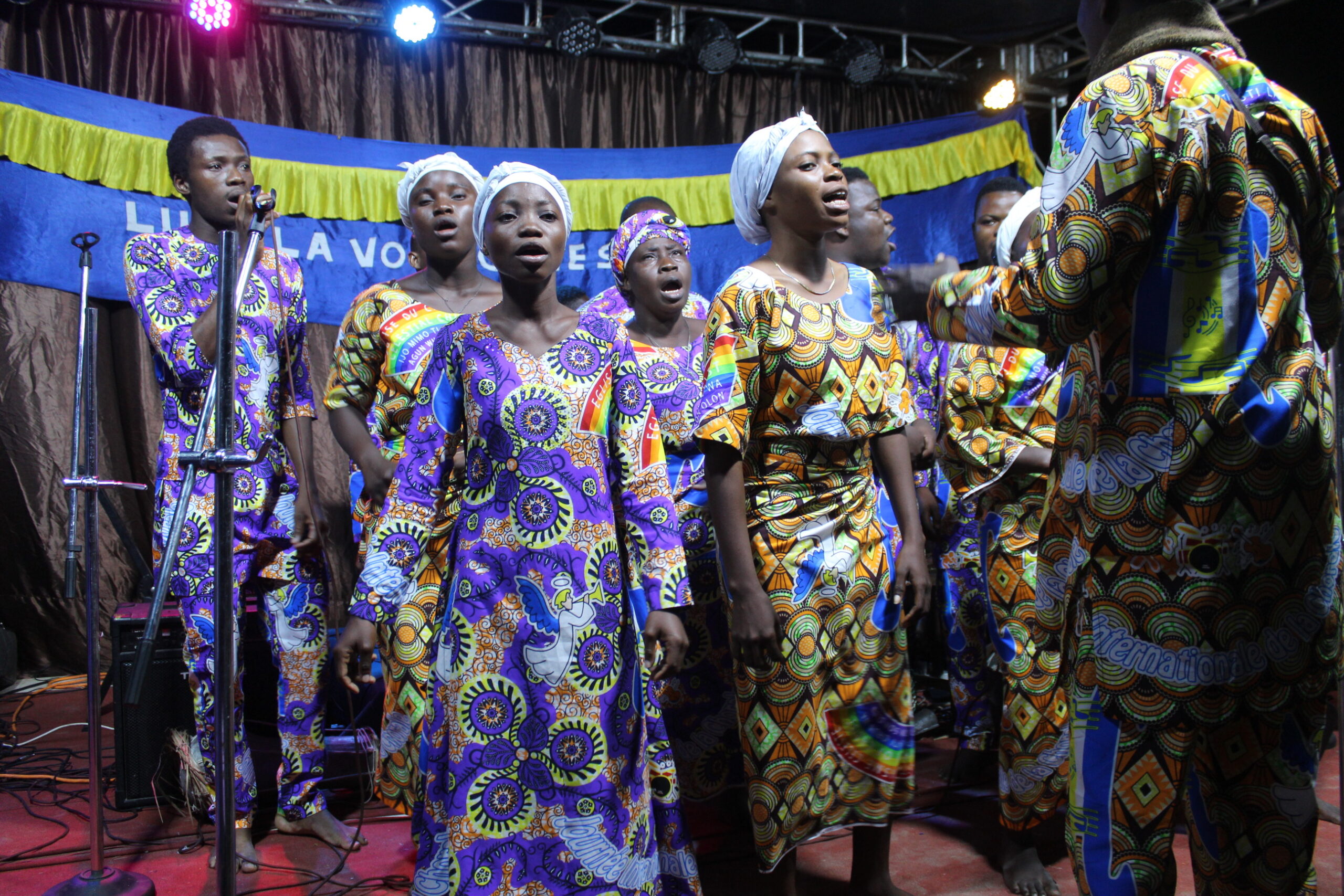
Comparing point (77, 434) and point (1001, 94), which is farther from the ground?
point (1001, 94)

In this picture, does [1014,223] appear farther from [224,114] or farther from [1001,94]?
[224,114]

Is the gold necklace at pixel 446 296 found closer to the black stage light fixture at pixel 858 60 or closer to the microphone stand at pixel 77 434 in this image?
the microphone stand at pixel 77 434

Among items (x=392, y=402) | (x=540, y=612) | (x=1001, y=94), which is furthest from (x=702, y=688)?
(x=1001, y=94)

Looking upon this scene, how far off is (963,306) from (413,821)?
1.90 m

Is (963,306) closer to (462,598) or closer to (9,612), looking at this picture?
(462,598)

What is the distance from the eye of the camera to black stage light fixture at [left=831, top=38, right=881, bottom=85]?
7.02 meters

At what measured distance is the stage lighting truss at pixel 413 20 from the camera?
6.21 metres

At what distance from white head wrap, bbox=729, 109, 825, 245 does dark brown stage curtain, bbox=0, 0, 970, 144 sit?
4216 millimetres

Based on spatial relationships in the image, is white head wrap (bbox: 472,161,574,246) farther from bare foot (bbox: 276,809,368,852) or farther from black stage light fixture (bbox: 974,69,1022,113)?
black stage light fixture (bbox: 974,69,1022,113)

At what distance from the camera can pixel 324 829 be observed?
3.43 meters

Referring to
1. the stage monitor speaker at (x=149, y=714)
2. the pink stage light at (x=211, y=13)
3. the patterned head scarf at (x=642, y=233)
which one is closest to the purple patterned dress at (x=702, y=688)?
the patterned head scarf at (x=642, y=233)

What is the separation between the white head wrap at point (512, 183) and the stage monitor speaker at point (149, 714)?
220 cm

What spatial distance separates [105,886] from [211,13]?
5.09m

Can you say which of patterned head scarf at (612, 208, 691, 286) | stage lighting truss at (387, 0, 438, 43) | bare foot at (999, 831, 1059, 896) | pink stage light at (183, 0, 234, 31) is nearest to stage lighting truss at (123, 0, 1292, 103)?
pink stage light at (183, 0, 234, 31)
